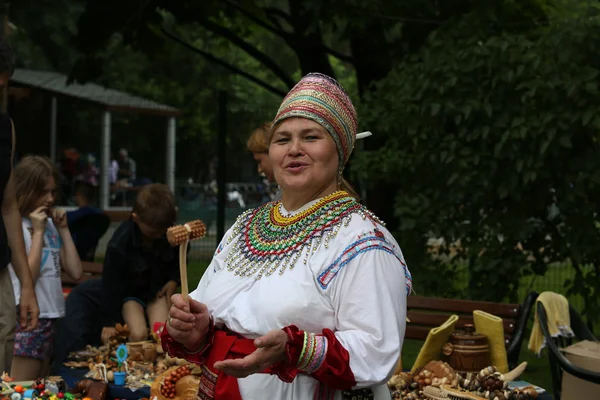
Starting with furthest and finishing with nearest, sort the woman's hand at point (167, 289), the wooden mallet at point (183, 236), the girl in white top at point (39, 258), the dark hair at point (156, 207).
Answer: the woman's hand at point (167, 289), the dark hair at point (156, 207), the girl in white top at point (39, 258), the wooden mallet at point (183, 236)

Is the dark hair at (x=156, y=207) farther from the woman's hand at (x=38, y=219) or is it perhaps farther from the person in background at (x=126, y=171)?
the person in background at (x=126, y=171)

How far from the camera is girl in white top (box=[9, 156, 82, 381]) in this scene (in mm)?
4727

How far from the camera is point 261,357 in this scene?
201 cm

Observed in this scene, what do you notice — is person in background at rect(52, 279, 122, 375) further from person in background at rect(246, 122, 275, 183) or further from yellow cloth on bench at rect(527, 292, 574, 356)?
yellow cloth on bench at rect(527, 292, 574, 356)

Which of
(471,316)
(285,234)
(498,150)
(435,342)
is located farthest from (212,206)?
(285,234)

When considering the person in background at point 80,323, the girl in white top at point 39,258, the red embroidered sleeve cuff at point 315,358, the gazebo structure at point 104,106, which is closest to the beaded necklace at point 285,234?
the red embroidered sleeve cuff at point 315,358

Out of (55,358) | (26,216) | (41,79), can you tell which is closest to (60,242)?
(26,216)

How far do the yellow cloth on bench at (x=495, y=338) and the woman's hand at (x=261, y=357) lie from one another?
242 cm

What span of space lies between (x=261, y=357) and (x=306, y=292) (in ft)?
0.84

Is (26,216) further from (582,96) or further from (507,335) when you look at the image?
(582,96)

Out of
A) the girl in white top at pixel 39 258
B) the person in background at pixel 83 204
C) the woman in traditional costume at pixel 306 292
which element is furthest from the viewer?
the person in background at pixel 83 204

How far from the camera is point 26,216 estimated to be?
16.2 feet

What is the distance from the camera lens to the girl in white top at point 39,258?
4727 mm

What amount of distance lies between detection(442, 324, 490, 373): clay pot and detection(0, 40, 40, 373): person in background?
1.86 m
